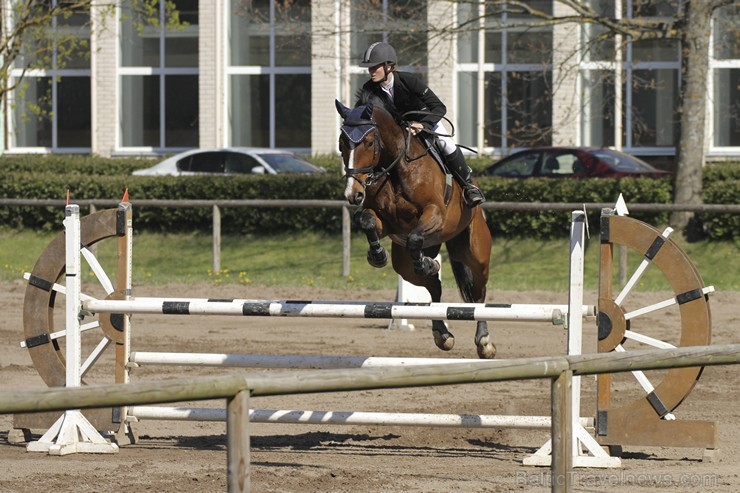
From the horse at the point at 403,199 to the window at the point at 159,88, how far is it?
2061 centimetres

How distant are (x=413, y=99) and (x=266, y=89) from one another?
20.6m

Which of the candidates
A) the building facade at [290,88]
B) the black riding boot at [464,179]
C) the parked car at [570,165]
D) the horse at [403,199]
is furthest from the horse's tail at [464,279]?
the building facade at [290,88]

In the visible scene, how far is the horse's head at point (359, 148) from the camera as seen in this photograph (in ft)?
25.6

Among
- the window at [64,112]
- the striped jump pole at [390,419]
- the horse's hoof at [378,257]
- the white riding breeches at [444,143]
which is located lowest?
the striped jump pole at [390,419]

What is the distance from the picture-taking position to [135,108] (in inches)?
1159

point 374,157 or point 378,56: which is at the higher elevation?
point 378,56

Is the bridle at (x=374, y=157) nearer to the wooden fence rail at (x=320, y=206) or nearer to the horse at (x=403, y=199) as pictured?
the horse at (x=403, y=199)

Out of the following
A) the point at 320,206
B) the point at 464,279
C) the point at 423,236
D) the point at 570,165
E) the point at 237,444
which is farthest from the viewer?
the point at 570,165

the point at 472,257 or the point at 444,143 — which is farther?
the point at 472,257

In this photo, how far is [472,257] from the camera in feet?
31.1

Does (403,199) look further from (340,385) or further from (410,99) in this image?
(340,385)

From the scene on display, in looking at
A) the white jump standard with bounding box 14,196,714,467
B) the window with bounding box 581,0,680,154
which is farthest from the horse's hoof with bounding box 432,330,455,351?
the window with bounding box 581,0,680,154

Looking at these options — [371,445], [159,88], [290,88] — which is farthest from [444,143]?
[159,88]

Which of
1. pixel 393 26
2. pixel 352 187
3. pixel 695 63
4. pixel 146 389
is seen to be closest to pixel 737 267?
pixel 695 63
